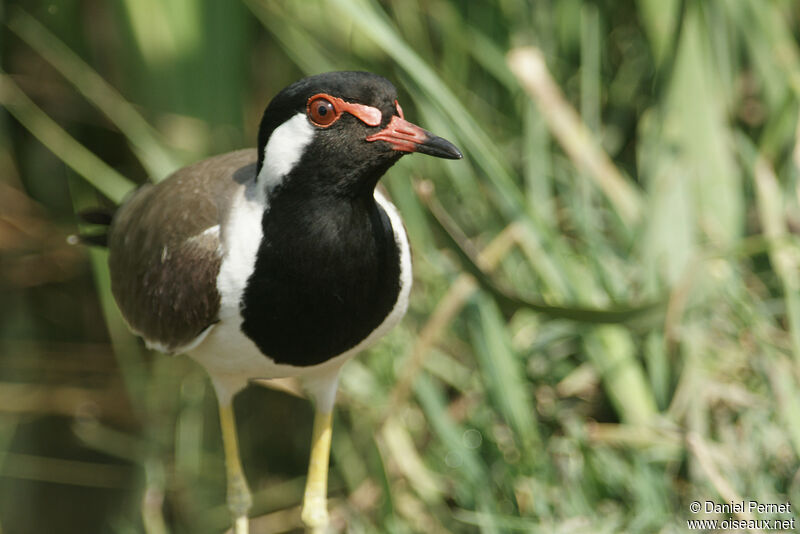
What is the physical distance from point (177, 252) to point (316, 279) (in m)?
0.43

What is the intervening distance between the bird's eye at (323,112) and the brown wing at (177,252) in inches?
15.3

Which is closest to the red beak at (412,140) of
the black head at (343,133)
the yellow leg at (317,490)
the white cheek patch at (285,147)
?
the black head at (343,133)

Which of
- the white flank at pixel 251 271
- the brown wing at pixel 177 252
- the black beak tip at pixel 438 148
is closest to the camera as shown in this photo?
the black beak tip at pixel 438 148

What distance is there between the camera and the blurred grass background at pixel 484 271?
2773mm

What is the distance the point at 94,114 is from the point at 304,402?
57.7 inches

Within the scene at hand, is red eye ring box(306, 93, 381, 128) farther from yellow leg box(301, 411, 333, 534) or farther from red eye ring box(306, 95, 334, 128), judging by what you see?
yellow leg box(301, 411, 333, 534)

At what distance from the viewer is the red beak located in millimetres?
2027

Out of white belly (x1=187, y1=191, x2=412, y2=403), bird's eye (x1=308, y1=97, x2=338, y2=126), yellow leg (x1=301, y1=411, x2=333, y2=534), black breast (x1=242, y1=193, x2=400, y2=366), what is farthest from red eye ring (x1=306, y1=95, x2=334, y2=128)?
yellow leg (x1=301, y1=411, x2=333, y2=534)

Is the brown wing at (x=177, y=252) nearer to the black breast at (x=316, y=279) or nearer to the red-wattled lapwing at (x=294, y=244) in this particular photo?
the red-wattled lapwing at (x=294, y=244)

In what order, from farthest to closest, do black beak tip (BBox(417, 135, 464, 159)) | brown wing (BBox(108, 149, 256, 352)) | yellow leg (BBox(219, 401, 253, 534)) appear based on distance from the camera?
1. yellow leg (BBox(219, 401, 253, 534))
2. brown wing (BBox(108, 149, 256, 352))
3. black beak tip (BBox(417, 135, 464, 159))

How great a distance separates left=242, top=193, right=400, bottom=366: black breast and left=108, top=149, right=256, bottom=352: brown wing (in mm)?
145

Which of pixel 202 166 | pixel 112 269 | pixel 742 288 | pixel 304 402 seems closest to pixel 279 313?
pixel 202 166

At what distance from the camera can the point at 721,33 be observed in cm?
338

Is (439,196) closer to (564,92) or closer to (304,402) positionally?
(564,92)
